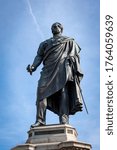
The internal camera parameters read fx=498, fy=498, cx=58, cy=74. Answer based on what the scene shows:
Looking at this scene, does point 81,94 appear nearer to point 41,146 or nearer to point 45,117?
point 45,117

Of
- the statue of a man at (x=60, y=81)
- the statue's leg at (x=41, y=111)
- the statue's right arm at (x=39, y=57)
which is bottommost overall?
the statue's leg at (x=41, y=111)

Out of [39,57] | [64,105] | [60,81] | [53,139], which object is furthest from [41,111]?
[39,57]

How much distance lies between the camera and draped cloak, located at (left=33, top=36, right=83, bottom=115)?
17441 millimetres

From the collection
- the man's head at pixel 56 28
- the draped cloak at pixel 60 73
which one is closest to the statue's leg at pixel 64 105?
the draped cloak at pixel 60 73

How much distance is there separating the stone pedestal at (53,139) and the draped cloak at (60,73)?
1231 mm

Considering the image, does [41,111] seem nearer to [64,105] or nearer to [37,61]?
[64,105]

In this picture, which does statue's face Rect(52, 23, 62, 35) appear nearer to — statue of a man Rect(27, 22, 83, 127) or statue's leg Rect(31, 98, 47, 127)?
A: statue of a man Rect(27, 22, 83, 127)

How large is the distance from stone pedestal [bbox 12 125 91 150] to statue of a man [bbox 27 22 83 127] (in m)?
0.47

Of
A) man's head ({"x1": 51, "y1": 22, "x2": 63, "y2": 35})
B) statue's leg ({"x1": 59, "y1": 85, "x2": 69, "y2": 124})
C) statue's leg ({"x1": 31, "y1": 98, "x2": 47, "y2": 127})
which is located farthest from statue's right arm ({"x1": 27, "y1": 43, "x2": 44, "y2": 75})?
statue's leg ({"x1": 59, "y1": 85, "x2": 69, "y2": 124})

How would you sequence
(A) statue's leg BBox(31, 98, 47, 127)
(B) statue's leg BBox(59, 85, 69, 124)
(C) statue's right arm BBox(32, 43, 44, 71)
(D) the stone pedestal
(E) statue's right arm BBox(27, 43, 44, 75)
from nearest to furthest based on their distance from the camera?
(D) the stone pedestal
(B) statue's leg BBox(59, 85, 69, 124)
(A) statue's leg BBox(31, 98, 47, 127)
(E) statue's right arm BBox(27, 43, 44, 75)
(C) statue's right arm BBox(32, 43, 44, 71)

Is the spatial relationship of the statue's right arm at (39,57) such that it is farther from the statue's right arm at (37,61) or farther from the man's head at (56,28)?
the man's head at (56,28)

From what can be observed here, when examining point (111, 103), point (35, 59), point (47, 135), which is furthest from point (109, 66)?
point (47, 135)

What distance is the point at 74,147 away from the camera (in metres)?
15.1

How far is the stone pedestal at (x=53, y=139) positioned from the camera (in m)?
15.2
